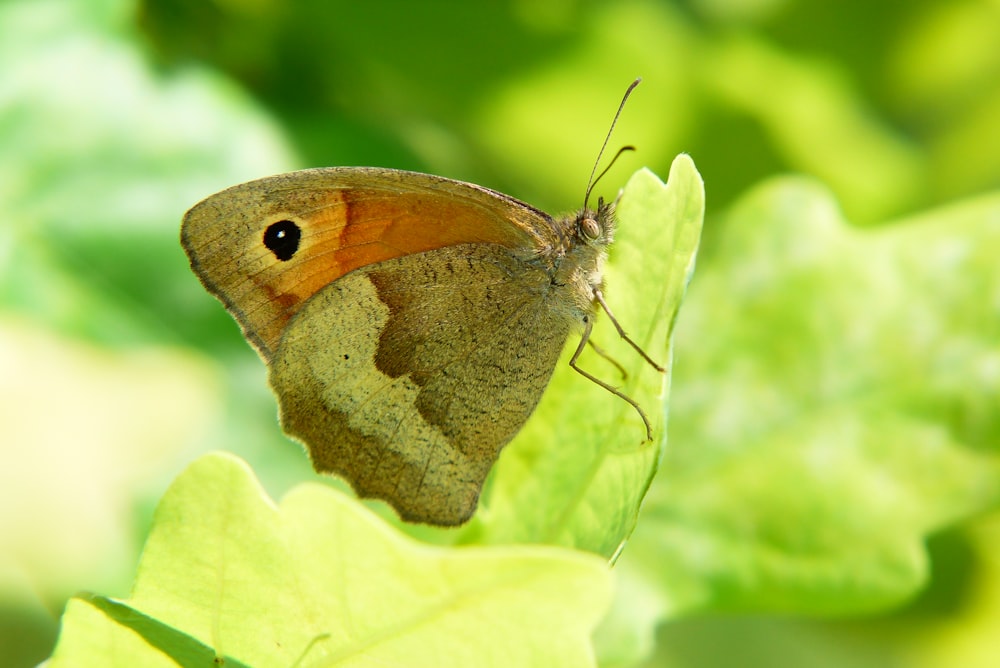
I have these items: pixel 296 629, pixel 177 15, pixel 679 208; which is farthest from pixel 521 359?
pixel 177 15

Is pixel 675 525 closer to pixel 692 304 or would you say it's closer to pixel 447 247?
pixel 692 304

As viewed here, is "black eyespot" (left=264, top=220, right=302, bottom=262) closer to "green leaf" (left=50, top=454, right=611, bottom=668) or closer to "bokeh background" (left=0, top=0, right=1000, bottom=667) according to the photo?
"bokeh background" (left=0, top=0, right=1000, bottom=667)

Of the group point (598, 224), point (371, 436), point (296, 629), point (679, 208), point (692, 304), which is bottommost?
point (296, 629)

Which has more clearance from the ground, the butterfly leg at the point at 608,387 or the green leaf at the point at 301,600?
the butterfly leg at the point at 608,387

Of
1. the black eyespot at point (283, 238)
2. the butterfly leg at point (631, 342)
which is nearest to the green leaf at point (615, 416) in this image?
the butterfly leg at point (631, 342)

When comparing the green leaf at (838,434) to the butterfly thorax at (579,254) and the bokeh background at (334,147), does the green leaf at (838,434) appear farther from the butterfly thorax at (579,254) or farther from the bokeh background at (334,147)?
the bokeh background at (334,147)

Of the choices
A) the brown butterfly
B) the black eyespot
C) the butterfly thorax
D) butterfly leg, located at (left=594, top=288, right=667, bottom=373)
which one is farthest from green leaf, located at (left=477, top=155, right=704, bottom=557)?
the black eyespot

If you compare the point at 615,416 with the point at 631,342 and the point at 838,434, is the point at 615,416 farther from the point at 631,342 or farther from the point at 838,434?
the point at 838,434

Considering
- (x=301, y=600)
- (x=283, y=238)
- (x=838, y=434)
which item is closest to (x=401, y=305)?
(x=283, y=238)
